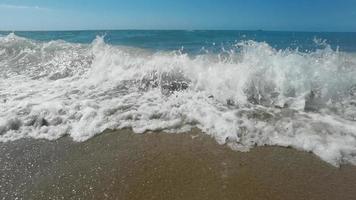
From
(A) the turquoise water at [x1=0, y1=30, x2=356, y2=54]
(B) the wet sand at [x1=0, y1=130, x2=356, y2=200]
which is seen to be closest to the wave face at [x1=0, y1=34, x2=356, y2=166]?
(B) the wet sand at [x1=0, y1=130, x2=356, y2=200]

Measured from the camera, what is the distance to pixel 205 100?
5527mm

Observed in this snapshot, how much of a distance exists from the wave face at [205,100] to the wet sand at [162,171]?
0.88 ft

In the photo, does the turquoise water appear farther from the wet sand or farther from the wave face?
the wet sand

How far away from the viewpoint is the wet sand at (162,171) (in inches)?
122

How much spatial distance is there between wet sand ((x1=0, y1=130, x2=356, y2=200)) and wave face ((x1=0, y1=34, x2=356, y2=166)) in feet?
0.88

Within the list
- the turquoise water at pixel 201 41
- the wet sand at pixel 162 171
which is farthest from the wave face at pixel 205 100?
the turquoise water at pixel 201 41

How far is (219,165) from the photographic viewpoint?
3549 millimetres

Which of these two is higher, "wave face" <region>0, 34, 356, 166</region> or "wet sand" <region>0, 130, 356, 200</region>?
"wave face" <region>0, 34, 356, 166</region>

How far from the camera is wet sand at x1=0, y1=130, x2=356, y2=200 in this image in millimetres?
3098

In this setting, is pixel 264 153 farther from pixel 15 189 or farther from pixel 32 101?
pixel 32 101

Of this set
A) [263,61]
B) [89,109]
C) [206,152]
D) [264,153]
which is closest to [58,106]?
[89,109]

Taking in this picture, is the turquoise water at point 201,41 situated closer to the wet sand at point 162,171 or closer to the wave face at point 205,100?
the wave face at point 205,100

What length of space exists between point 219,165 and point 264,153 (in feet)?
2.01

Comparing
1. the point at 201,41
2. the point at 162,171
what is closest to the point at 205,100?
the point at 162,171
